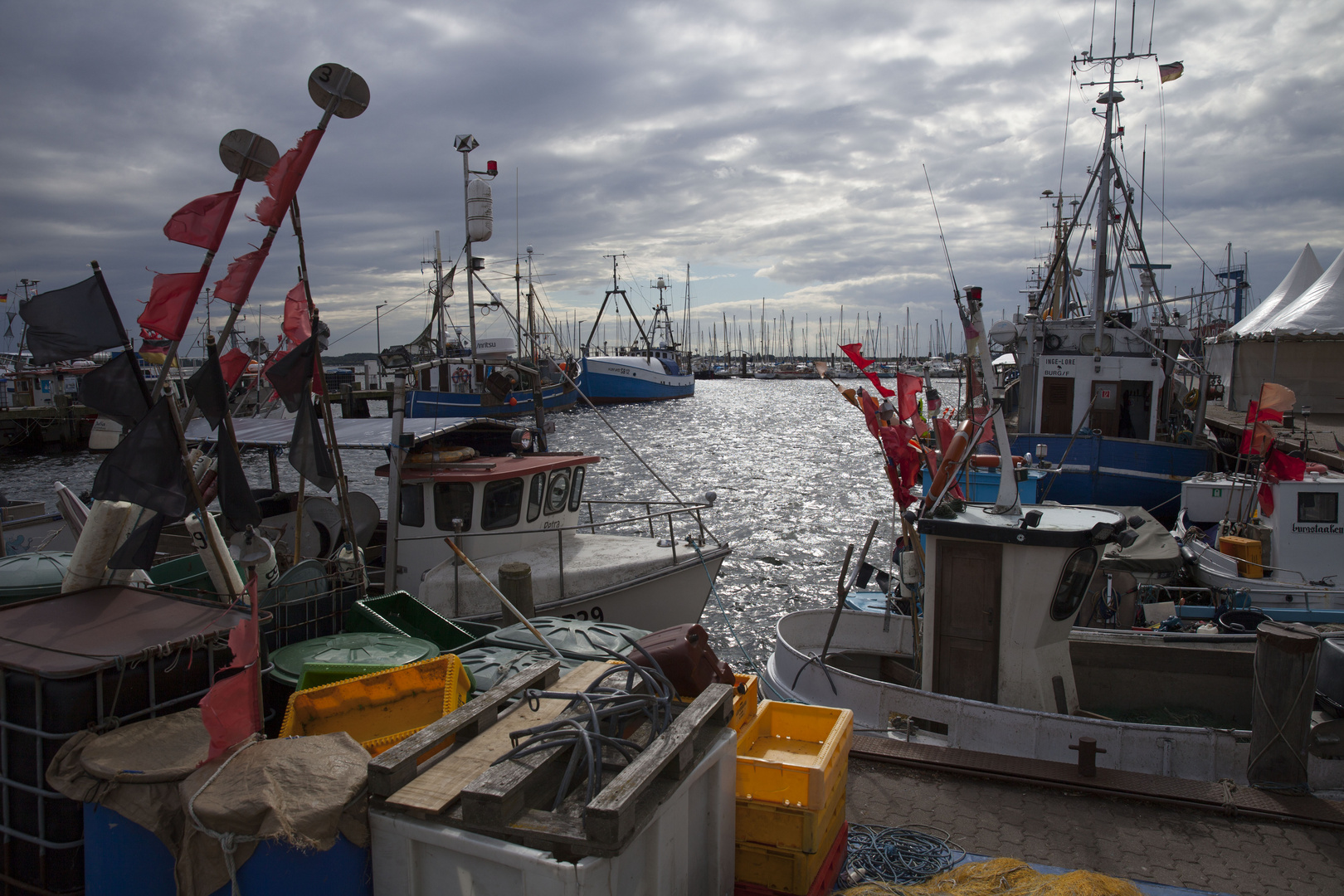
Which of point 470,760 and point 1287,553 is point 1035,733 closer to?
point 470,760

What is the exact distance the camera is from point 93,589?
444 cm

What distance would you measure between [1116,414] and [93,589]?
23.6m

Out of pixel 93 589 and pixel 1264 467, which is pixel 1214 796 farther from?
pixel 1264 467

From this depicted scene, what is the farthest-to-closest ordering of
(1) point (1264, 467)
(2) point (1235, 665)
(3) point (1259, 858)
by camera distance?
(1) point (1264, 467)
(2) point (1235, 665)
(3) point (1259, 858)

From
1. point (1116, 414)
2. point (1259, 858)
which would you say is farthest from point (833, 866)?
point (1116, 414)

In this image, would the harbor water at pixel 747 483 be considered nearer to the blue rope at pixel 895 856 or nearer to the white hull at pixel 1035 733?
the white hull at pixel 1035 733

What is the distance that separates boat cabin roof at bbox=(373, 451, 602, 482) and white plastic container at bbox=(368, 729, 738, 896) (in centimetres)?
730

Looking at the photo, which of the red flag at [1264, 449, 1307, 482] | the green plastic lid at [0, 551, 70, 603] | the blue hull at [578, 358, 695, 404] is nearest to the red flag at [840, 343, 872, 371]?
the green plastic lid at [0, 551, 70, 603]

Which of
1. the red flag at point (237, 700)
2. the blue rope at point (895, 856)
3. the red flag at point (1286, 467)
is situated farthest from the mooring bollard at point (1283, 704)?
the red flag at point (1286, 467)

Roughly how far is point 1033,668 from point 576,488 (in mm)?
7066

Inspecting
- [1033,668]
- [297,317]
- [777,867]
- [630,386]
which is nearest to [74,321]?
[297,317]

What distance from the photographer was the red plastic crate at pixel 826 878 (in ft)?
12.7

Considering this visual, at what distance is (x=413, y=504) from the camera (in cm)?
1041

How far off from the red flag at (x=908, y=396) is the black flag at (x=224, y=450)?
613cm
